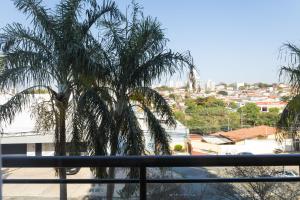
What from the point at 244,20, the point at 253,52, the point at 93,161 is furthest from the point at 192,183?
the point at 244,20

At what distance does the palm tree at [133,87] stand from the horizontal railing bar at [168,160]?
3465 millimetres

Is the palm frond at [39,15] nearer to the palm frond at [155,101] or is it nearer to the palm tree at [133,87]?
the palm tree at [133,87]

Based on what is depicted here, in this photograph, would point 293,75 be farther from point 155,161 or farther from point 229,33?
point 155,161

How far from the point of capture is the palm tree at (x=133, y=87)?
475 centimetres

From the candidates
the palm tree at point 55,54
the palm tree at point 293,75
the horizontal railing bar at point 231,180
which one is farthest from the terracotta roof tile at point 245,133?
the horizontal railing bar at point 231,180

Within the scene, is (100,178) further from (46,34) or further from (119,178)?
(46,34)

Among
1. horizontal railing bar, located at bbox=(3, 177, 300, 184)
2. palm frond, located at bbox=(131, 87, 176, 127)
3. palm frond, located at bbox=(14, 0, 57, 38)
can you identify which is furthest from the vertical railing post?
palm frond, located at bbox=(14, 0, 57, 38)

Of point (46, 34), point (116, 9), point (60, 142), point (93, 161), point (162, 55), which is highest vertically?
point (116, 9)

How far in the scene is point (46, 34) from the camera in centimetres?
502

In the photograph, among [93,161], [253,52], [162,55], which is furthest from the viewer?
[253,52]

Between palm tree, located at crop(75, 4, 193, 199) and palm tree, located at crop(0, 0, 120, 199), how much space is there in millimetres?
267

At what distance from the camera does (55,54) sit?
490 cm

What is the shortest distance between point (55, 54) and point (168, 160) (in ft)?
13.2

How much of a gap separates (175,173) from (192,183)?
0.08 meters
